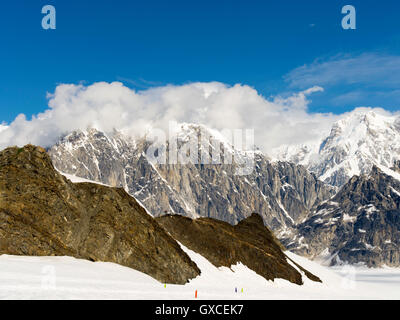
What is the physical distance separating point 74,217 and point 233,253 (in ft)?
128

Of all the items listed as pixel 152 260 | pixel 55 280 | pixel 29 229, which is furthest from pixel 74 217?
pixel 55 280

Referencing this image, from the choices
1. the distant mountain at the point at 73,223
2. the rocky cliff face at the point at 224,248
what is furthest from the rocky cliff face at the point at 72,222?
the rocky cliff face at the point at 224,248

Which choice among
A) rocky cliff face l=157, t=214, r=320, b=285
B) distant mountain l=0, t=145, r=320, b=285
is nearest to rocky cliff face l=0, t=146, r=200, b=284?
distant mountain l=0, t=145, r=320, b=285

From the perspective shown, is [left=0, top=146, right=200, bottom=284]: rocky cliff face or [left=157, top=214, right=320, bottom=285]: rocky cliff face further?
[left=157, top=214, right=320, bottom=285]: rocky cliff face

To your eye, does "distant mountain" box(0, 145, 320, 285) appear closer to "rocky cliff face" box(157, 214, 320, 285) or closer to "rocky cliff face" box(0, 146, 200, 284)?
"rocky cliff face" box(0, 146, 200, 284)

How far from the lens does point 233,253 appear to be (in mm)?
82125

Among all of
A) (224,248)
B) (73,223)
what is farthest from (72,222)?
(224,248)

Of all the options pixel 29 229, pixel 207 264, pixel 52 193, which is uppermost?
pixel 52 193

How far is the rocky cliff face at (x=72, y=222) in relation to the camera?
1758 inches

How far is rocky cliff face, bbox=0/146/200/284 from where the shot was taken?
147 ft

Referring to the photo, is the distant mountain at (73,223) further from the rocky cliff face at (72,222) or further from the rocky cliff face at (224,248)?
the rocky cliff face at (224,248)
